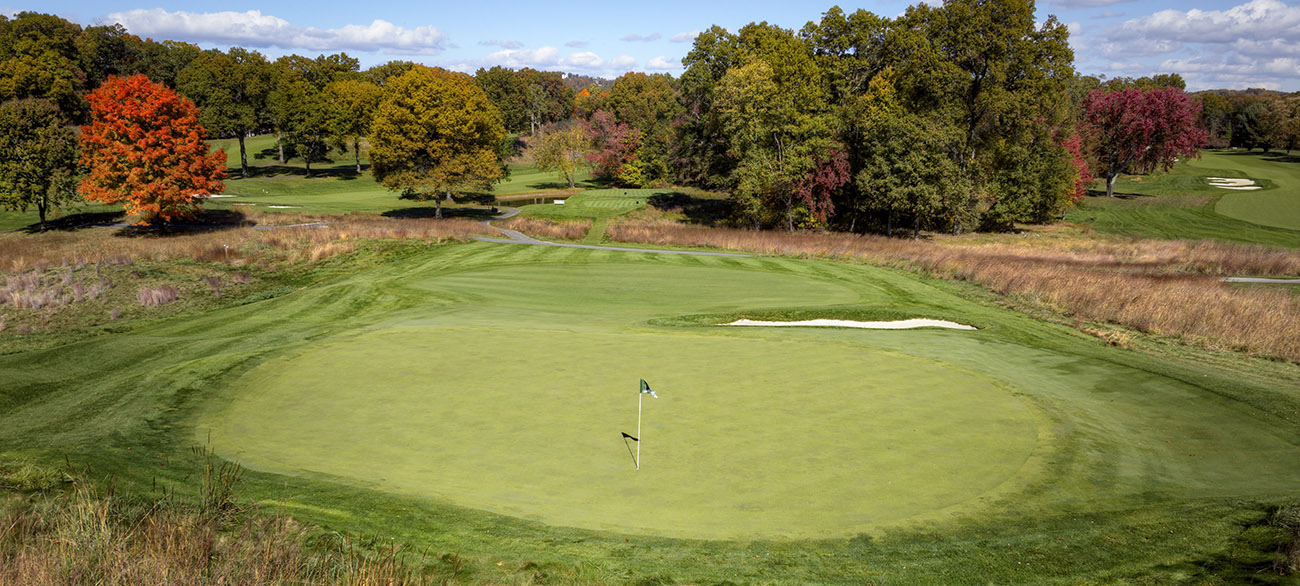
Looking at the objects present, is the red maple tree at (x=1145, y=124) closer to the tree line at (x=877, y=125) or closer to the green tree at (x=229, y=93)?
the tree line at (x=877, y=125)

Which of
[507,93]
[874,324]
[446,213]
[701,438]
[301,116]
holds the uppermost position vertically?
[507,93]

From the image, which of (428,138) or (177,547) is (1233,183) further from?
(177,547)

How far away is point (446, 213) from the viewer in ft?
209

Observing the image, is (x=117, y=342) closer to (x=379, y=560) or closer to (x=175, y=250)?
(x=379, y=560)

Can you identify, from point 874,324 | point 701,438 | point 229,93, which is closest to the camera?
point 701,438

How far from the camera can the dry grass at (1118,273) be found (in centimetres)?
2088

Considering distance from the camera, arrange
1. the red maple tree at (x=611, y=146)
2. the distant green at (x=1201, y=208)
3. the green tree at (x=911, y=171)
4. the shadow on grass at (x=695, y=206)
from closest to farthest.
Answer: the green tree at (x=911, y=171)
the distant green at (x=1201, y=208)
the shadow on grass at (x=695, y=206)
the red maple tree at (x=611, y=146)

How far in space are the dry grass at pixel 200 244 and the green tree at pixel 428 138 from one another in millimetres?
6388

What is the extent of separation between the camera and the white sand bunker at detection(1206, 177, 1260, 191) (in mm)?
76000

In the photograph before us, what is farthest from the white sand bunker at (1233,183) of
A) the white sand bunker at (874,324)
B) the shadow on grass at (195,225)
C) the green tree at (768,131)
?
the shadow on grass at (195,225)

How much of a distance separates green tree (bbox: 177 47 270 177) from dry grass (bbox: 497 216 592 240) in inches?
1863

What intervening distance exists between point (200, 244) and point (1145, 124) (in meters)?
80.3

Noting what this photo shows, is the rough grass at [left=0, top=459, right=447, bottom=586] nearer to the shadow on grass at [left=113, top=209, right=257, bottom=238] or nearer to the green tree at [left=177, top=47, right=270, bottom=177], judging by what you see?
the shadow on grass at [left=113, top=209, right=257, bottom=238]

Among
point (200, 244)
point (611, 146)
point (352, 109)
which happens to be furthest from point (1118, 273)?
point (352, 109)
